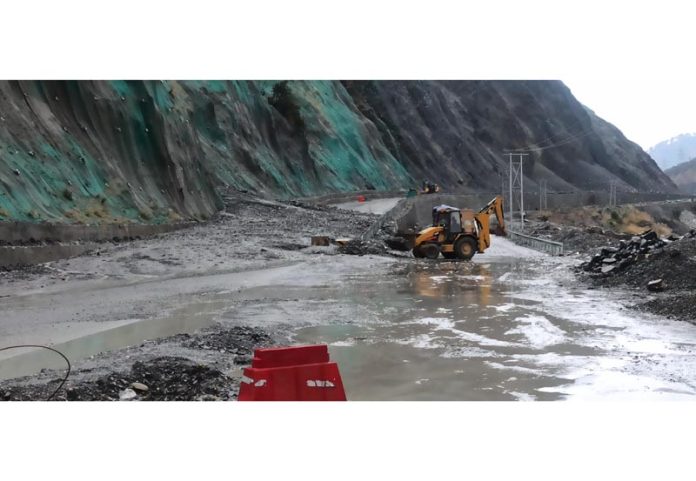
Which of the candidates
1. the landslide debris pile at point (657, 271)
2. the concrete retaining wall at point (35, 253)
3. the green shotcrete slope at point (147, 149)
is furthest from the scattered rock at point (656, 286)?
the green shotcrete slope at point (147, 149)

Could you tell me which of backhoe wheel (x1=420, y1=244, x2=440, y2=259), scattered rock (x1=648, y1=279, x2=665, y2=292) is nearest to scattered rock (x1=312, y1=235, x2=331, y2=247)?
backhoe wheel (x1=420, y1=244, x2=440, y2=259)

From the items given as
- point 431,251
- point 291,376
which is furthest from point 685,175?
point 291,376

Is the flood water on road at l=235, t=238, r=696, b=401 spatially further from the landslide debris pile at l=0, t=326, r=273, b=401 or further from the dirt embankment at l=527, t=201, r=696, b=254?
the dirt embankment at l=527, t=201, r=696, b=254

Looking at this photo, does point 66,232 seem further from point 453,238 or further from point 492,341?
point 453,238

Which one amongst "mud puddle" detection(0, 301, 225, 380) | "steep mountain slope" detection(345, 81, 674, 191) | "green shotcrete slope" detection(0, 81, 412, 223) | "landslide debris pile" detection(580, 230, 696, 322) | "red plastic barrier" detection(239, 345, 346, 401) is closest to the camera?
"red plastic barrier" detection(239, 345, 346, 401)

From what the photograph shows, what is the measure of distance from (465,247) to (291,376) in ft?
63.2

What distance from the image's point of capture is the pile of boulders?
17297 mm

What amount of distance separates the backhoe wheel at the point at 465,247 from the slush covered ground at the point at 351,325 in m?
2.76

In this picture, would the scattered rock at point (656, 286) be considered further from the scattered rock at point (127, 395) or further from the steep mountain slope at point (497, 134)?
the steep mountain slope at point (497, 134)

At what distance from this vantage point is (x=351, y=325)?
39.8 feet

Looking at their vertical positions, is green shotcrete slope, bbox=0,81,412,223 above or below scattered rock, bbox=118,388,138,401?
above

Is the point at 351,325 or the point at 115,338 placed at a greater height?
the point at 115,338

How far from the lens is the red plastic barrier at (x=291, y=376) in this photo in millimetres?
6223

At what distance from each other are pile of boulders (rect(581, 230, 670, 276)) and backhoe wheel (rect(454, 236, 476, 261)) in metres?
5.51
